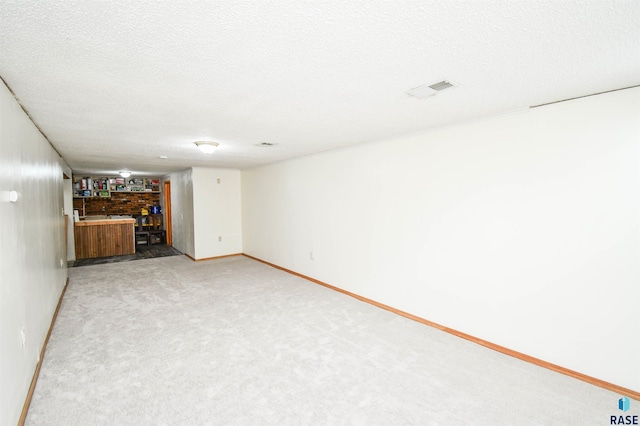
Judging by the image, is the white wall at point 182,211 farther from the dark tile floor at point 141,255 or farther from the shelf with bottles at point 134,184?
the shelf with bottles at point 134,184

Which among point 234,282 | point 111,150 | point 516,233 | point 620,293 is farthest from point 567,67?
point 111,150

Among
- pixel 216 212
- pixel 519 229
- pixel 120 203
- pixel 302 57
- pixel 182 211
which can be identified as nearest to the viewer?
pixel 302 57

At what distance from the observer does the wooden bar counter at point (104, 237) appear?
6.76 metres

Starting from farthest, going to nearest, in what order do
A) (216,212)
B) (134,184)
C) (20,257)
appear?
(134,184) → (216,212) → (20,257)

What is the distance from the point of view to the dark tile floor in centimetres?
637

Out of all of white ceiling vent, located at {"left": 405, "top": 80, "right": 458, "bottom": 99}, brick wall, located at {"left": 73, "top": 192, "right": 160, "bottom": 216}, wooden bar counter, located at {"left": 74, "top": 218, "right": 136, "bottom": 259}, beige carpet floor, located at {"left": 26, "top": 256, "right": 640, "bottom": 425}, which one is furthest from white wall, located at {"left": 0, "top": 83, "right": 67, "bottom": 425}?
brick wall, located at {"left": 73, "top": 192, "right": 160, "bottom": 216}

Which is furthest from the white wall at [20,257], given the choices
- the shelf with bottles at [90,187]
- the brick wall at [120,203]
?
the brick wall at [120,203]

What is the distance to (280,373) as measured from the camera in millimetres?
2295

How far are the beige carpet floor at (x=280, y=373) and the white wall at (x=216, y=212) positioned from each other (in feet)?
9.43

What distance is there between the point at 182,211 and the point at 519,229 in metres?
7.05

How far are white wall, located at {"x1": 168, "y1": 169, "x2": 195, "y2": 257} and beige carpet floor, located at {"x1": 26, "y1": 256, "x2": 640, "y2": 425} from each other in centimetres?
312

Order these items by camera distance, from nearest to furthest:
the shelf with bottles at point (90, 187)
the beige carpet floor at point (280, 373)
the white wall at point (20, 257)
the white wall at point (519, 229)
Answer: the white wall at point (20, 257) → the beige carpet floor at point (280, 373) → the white wall at point (519, 229) → the shelf with bottles at point (90, 187)

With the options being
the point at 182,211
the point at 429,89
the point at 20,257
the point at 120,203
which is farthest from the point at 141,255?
the point at 429,89

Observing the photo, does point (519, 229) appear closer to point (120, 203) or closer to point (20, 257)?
point (20, 257)
